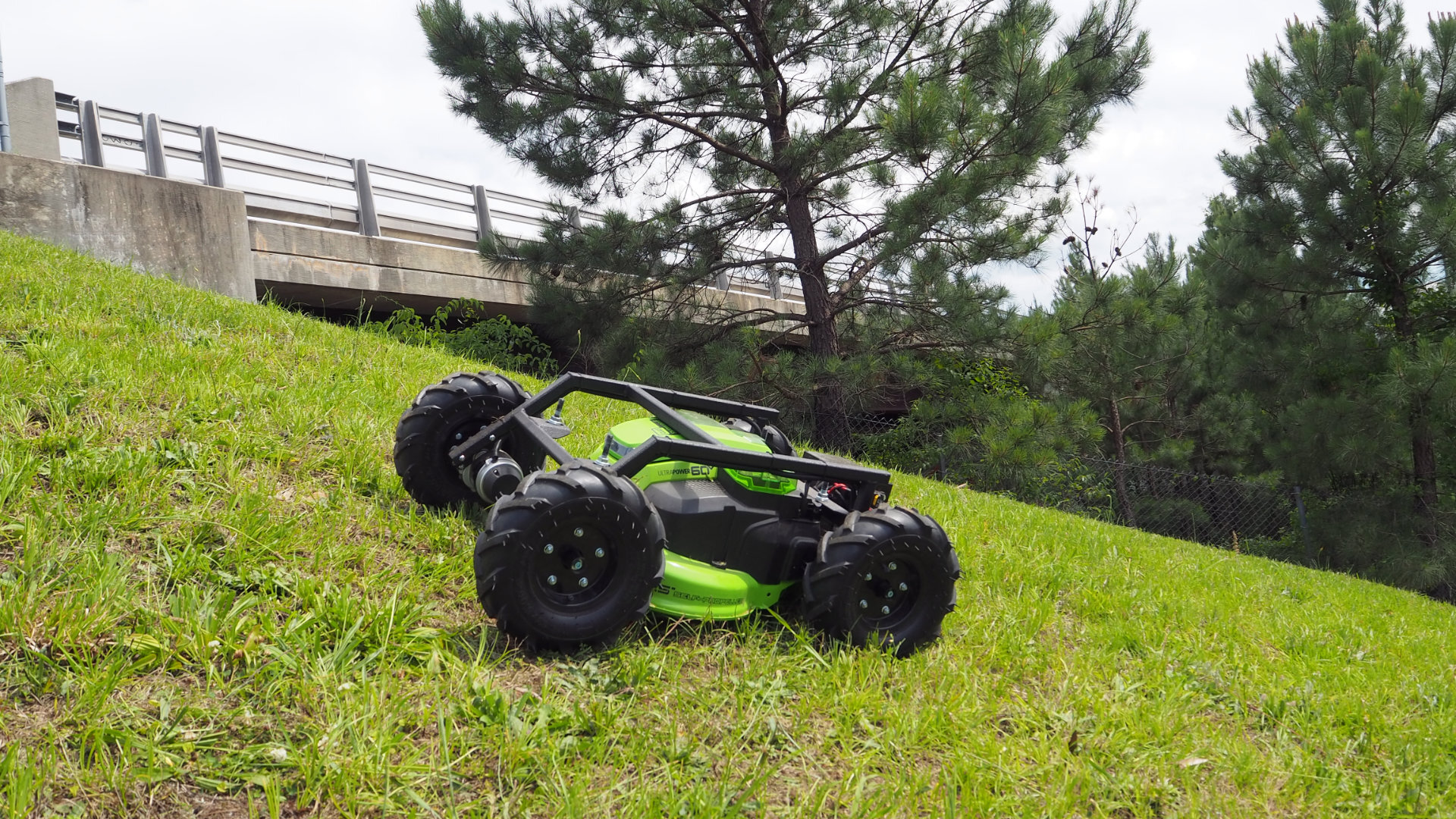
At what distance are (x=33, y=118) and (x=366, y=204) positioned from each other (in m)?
3.21

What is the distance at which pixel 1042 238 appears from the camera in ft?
30.7

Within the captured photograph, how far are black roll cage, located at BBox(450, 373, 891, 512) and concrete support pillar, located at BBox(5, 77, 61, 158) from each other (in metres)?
7.59

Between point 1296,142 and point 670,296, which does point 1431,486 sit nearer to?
point 1296,142

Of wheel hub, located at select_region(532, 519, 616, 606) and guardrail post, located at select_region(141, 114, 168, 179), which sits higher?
guardrail post, located at select_region(141, 114, 168, 179)

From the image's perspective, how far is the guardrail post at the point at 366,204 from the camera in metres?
10.8

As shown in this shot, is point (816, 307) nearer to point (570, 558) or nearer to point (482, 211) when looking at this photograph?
point (482, 211)

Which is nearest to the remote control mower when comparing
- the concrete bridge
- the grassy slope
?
the grassy slope

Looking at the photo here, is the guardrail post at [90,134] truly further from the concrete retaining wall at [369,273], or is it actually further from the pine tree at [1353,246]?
the pine tree at [1353,246]

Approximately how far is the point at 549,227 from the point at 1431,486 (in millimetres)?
12369

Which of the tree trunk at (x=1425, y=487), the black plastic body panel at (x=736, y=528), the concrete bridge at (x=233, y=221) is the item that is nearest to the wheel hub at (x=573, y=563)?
the black plastic body panel at (x=736, y=528)

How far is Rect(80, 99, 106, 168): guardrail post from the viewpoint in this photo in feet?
28.9

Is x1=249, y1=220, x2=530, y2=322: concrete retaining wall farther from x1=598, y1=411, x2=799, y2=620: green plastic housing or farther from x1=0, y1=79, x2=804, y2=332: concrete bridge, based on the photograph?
x1=598, y1=411, x2=799, y2=620: green plastic housing

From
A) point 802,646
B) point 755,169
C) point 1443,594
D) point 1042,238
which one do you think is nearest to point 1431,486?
point 1443,594

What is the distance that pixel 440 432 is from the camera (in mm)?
3385
